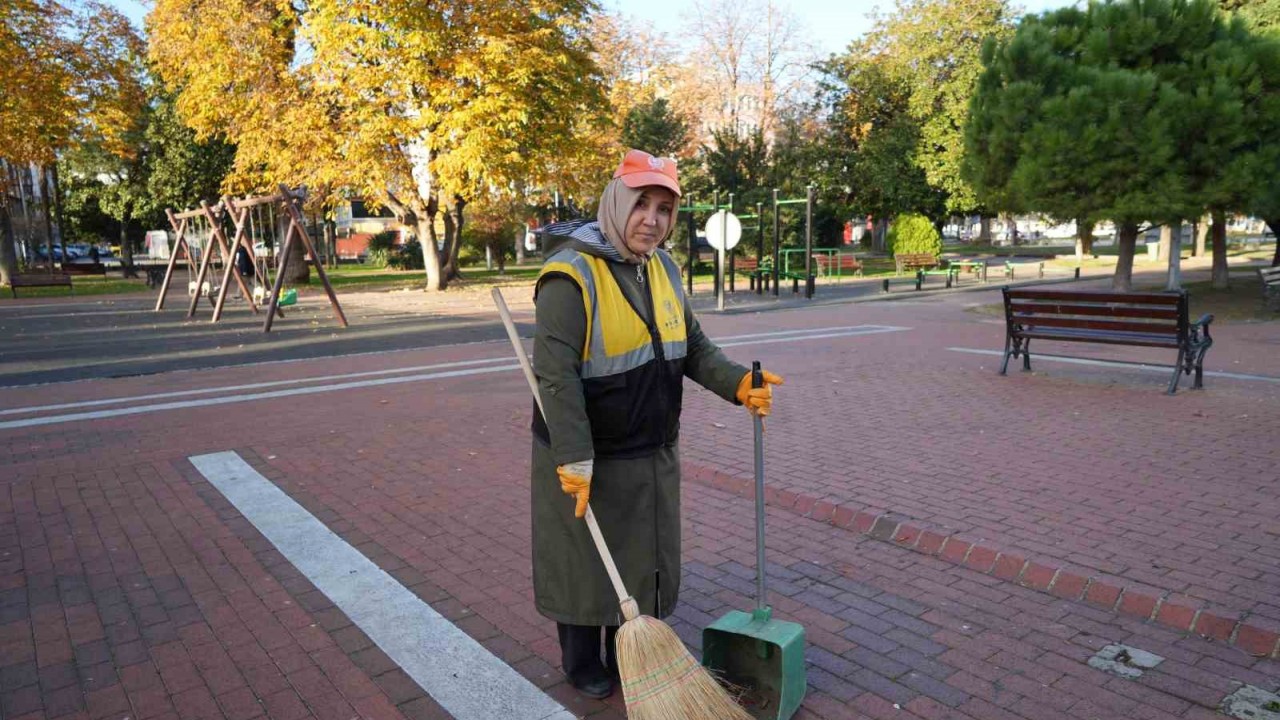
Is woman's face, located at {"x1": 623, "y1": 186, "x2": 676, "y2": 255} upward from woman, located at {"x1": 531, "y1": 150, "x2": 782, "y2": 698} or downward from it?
upward

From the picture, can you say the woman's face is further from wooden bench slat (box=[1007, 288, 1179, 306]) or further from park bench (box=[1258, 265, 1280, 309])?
park bench (box=[1258, 265, 1280, 309])

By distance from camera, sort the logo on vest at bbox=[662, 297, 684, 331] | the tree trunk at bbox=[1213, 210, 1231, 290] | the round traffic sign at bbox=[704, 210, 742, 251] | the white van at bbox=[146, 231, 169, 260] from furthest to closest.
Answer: the white van at bbox=[146, 231, 169, 260] → the tree trunk at bbox=[1213, 210, 1231, 290] → the round traffic sign at bbox=[704, 210, 742, 251] → the logo on vest at bbox=[662, 297, 684, 331]

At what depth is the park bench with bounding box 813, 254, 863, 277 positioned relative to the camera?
30047 millimetres

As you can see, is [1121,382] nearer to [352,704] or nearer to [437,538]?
[437,538]

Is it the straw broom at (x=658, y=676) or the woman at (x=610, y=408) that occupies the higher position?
the woman at (x=610, y=408)

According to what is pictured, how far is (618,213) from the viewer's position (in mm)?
2863

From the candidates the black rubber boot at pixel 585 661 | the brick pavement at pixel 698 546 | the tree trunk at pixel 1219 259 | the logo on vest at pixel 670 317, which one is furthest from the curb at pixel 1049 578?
the tree trunk at pixel 1219 259

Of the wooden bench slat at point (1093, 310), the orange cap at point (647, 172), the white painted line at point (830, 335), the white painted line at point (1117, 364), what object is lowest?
the white painted line at point (1117, 364)

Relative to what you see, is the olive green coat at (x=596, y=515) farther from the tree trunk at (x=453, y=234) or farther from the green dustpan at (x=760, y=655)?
the tree trunk at (x=453, y=234)

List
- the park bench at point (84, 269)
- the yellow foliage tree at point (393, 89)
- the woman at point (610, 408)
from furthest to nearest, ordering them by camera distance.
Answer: the park bench at point (84, 269), the yellow foliage tree at point (393, 89), the woman at point (610, 408)

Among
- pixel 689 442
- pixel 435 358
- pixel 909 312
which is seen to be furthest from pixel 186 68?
pixel 689 442

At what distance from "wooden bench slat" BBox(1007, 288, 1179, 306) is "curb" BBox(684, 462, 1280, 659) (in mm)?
4980

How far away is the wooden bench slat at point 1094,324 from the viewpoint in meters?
8.47

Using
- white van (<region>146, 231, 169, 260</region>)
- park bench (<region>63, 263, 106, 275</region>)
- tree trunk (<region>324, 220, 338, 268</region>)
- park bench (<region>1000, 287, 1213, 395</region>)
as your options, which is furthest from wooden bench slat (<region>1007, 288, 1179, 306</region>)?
white van (<region>146, 231, 169, 260</region>)
